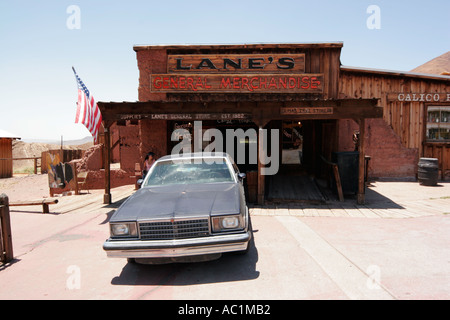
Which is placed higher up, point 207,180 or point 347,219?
point 207,180

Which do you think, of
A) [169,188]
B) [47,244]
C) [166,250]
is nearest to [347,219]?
[169,188]

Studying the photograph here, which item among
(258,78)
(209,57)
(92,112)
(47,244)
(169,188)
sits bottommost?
(47,244)

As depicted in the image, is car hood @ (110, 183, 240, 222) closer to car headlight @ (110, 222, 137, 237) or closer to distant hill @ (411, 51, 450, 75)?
car headlight @ (110, 222, 137, 237)

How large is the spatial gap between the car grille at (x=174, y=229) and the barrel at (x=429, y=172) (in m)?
11.0

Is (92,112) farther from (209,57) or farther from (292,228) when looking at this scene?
(292,228)

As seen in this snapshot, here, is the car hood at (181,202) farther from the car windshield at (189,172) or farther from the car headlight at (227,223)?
the car windshield at (189,172)

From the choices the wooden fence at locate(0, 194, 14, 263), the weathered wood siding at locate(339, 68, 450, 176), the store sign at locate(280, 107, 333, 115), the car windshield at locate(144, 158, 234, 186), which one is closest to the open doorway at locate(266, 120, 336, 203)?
the weathered wood siding at locate(339, 68, 450, 176)

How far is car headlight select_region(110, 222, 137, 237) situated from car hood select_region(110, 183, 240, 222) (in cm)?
7

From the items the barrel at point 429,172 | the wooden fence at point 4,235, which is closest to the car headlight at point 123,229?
the wooden fence at point 4,235

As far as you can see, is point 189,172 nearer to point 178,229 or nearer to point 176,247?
point 178,229

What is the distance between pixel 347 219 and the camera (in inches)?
279

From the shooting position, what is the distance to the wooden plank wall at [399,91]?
12.3 m
